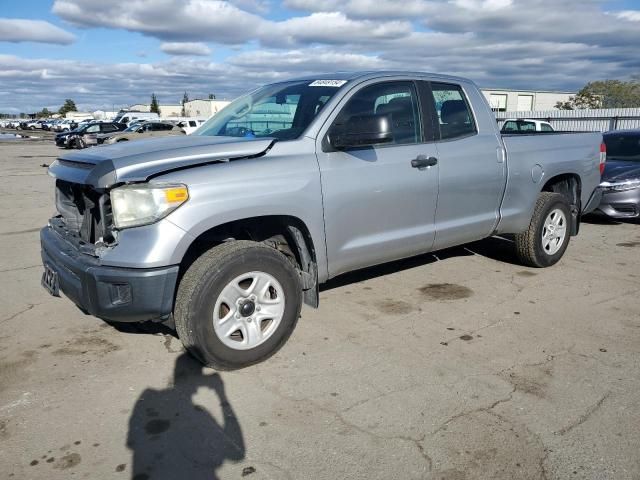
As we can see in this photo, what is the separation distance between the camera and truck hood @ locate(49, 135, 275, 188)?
3312mm

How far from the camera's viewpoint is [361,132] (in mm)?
3895

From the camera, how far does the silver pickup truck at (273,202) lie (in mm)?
3291

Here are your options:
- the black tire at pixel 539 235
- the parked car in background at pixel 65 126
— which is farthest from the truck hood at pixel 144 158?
the parked car in background at pixel 65 126

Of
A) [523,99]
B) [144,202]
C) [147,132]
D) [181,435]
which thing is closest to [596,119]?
[147,132]

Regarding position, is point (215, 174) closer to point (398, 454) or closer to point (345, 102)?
point (345, 102)

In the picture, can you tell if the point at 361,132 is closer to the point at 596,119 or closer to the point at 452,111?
the point at 452,111

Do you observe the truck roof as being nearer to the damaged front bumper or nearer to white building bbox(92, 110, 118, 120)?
the damaged front bumper

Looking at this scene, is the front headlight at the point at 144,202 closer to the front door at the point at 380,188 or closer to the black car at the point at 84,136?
the front door at the point at 380,188

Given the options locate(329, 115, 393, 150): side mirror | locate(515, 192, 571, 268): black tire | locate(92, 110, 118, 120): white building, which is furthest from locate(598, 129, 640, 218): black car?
locate(92, 110, 118, 120): white building

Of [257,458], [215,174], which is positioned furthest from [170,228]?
[257,458]

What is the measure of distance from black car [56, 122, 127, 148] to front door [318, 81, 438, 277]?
87.0ft

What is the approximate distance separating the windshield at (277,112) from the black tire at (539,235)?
2.66 meters

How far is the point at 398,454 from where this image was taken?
9.07 feet

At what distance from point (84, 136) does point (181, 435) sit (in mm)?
30258
